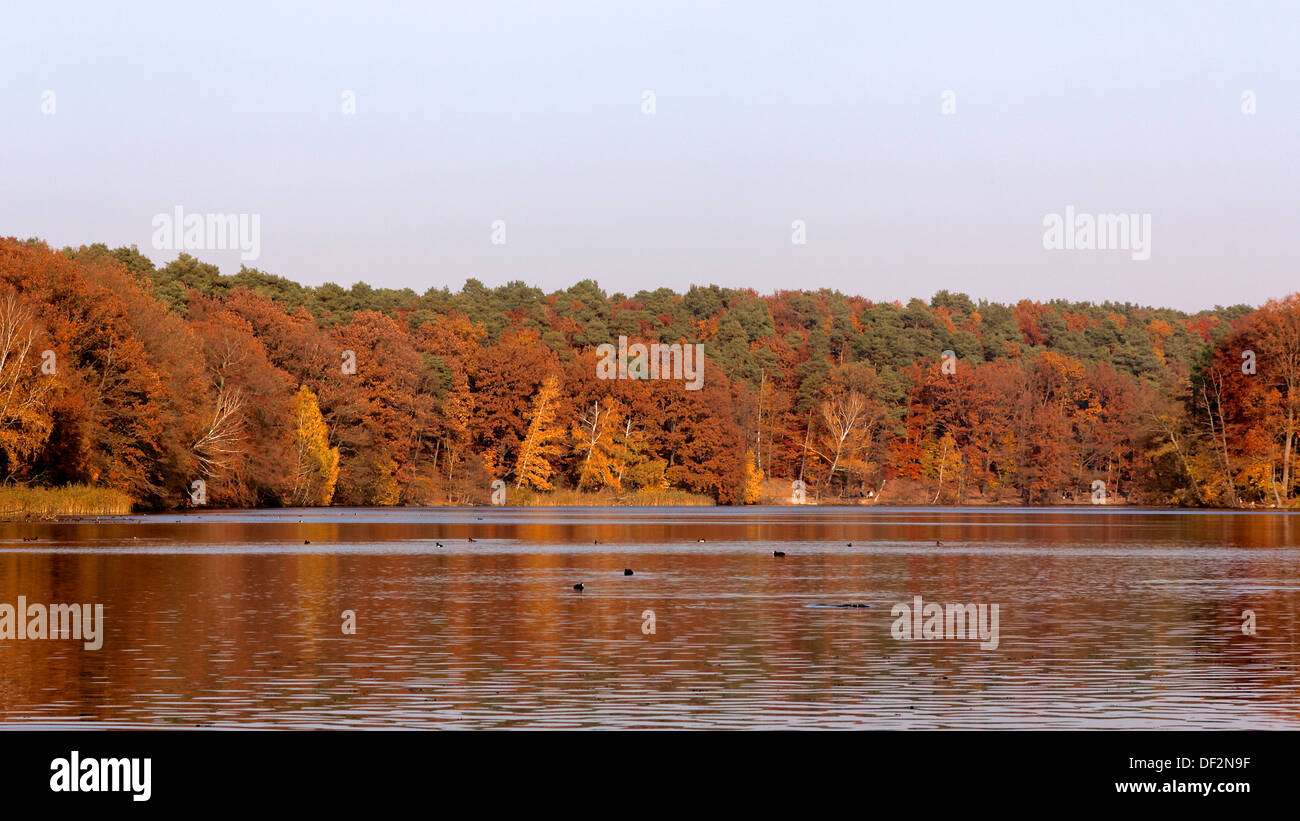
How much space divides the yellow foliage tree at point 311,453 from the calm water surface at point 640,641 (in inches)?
2266

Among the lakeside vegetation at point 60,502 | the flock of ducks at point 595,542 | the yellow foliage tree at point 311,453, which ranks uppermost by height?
the yellow foliage tree at point 311,453

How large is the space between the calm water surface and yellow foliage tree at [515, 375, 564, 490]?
76861mm

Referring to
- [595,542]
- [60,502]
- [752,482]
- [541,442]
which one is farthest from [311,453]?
[595,542]

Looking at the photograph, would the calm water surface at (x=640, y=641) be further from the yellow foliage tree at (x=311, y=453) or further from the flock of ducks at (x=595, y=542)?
the yellow foliage tree at (x=311, y=453)

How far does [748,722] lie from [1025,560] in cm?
3752

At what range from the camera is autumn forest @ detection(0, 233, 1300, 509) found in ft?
286

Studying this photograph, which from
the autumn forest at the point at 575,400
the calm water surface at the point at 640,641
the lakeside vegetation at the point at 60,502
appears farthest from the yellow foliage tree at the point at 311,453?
the calm water surface at the point at 640,641

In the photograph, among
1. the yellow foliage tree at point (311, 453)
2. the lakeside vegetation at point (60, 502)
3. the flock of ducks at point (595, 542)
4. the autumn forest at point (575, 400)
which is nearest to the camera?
the flock of ducks at point (595, 542)

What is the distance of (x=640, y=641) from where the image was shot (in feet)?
89.4

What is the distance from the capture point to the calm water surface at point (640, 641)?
19266mm

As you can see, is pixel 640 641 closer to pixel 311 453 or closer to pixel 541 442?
pixel 311 453

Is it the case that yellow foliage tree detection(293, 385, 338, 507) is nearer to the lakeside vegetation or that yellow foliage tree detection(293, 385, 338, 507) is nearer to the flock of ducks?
the lakeside vegetation
